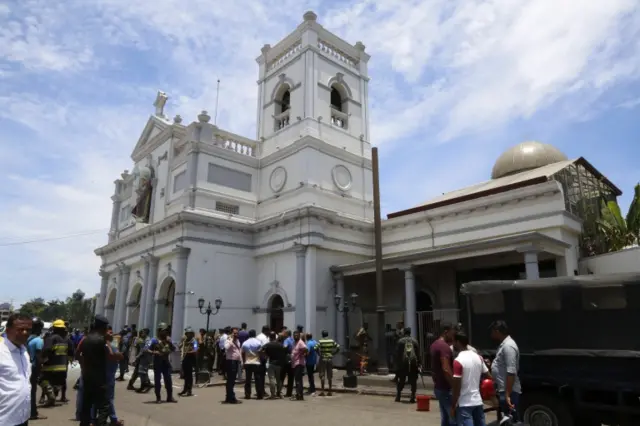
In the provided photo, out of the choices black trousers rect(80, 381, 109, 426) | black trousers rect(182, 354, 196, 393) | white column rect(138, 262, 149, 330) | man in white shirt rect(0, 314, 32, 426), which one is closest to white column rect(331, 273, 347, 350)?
black trousers rect(182, 354, 196, 393)

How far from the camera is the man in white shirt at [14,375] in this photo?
4.01m

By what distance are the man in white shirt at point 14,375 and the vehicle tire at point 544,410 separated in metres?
7.19

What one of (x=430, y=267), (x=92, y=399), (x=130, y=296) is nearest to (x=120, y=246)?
(x=130, y=296)

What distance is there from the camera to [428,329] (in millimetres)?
19578

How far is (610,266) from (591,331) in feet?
40.6

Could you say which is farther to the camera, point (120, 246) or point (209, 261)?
point (120, 246)

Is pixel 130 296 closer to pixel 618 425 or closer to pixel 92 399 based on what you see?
pixel 92 399

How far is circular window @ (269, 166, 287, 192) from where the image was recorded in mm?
25688

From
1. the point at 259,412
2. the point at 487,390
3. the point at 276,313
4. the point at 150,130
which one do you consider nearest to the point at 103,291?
the point at 150,130

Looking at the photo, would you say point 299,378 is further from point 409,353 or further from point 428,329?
point 428,329

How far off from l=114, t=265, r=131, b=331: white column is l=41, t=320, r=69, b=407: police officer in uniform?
1872cm

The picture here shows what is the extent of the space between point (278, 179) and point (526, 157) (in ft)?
46.2

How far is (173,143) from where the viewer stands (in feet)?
91.1

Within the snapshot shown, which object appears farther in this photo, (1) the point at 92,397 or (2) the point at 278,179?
(2) the point at 278,179
